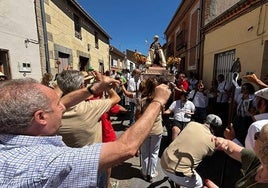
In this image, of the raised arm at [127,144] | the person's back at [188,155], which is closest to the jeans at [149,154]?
the person's back at [188,155]

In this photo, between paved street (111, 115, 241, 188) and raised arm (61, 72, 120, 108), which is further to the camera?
paved street (111, 115, 241, 188)

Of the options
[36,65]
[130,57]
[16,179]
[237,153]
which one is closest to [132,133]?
[16,179]

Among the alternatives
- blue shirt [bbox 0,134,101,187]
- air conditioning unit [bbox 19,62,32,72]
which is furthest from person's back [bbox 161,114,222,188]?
air conditioning unit [bbox 19,62,32,72]

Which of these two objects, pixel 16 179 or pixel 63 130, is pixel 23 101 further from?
pixel 63 130

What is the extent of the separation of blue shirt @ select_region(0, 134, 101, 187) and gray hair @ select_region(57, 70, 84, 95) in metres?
1.11

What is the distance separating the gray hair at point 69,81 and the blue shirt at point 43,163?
3.64 feet

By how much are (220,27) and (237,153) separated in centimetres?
685

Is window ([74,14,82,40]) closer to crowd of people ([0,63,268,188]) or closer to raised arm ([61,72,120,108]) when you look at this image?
crowd of people ([0,63,268,188])

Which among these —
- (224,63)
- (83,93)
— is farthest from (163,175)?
(224,63)

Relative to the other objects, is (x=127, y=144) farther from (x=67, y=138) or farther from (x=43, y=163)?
(x=67, y=138)

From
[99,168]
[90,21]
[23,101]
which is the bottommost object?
[99,168]

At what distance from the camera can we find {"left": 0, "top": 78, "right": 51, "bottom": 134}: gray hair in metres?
0.84

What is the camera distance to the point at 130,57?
3259 centimetres

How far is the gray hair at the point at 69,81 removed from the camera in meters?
1.96
